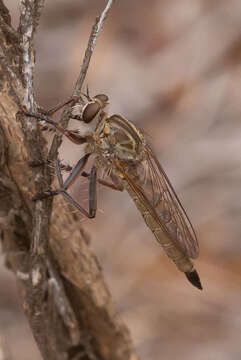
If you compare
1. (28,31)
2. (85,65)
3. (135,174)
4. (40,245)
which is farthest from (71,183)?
(28,31)

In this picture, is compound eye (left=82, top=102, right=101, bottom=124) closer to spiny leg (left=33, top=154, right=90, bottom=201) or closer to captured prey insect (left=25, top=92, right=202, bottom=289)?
captured prey insect (left=25, top=92, right=202, bottom=289)

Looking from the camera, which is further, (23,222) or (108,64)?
(108,64)

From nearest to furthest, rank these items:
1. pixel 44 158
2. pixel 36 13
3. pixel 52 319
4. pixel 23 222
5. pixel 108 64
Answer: pixel 36 13 < pixel 44 158 < pixel 23 222 < pixel 52 319 < pixel 108 64

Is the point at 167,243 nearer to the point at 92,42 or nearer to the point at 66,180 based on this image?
the point at 66,180

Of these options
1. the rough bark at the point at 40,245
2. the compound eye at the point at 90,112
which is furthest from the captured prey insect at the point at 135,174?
the rough bark at the point at 40,245

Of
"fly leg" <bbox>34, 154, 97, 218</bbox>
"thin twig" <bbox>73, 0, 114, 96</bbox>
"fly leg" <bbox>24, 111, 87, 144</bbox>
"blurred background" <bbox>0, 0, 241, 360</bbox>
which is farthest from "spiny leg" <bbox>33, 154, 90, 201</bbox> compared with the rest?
"blurred background" <bbox>0, 0, 241, 360</bbox>

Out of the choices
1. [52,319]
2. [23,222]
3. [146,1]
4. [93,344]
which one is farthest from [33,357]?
[146,1]

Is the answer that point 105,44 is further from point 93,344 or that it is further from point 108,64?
point 93,344
